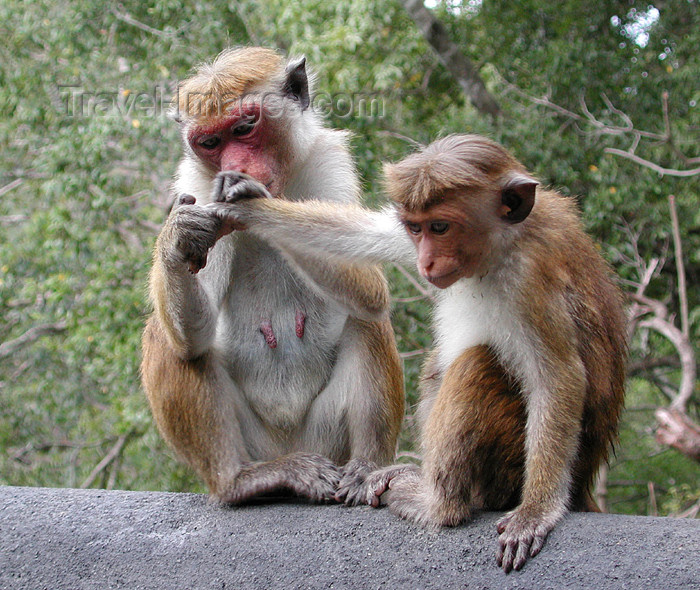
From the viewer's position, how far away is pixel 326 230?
356 centimetres

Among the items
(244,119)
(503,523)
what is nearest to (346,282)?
(244,119)

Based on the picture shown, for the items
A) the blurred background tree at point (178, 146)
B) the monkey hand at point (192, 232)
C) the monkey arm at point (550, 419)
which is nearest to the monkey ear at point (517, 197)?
the monkey arm at point (550, 419)

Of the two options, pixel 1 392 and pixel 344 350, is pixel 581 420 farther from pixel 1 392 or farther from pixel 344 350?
pixel 1 392

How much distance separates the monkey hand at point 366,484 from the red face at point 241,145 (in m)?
1.35

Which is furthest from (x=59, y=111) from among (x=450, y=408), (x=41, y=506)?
(x=450, y=408)

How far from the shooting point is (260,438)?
13.1 feet

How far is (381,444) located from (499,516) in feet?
2.49

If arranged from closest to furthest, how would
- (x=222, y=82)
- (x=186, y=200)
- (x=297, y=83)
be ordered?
(x=186, y=200) < (x=222, y=82) < (x=297, y=83)

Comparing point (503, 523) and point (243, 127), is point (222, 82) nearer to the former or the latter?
point (243, 127)

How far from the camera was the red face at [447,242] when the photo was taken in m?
3.02

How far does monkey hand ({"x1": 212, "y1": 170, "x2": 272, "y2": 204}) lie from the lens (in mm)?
3445

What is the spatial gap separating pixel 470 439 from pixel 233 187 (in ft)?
4.70

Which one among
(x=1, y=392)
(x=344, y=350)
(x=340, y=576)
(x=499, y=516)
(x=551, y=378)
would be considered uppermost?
(x=551, y=378)

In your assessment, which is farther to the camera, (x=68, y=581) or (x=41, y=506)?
(x=41, y=506)
